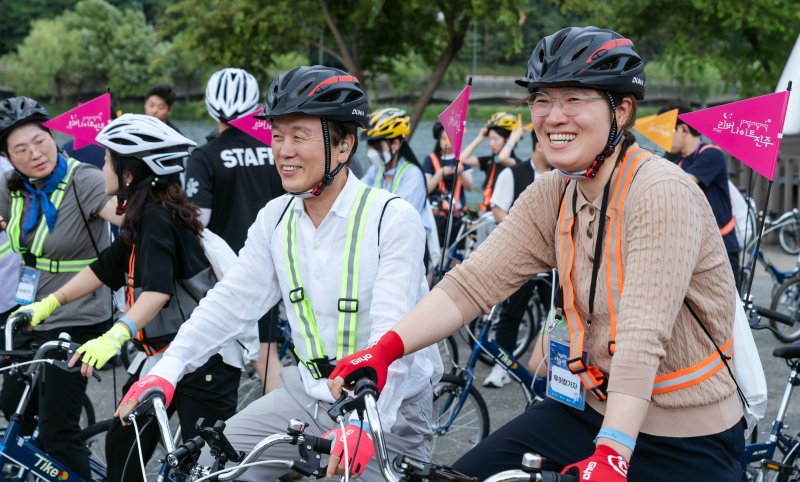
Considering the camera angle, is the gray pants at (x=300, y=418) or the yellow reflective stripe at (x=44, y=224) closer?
the gray pants at (x=300, y=418)

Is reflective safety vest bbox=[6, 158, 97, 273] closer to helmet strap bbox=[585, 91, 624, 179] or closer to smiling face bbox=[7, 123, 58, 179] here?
smiling face bbox=[7, 123, 58, 179]

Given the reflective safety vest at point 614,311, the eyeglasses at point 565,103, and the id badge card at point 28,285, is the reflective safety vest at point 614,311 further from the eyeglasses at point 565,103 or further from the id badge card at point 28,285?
the id badge card at point 28,285

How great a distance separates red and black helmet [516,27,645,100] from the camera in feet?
8.31

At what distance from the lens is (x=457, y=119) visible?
16.7 feet

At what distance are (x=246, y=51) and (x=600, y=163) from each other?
14.5 meters

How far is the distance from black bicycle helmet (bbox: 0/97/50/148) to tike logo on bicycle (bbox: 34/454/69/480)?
5.42 ft

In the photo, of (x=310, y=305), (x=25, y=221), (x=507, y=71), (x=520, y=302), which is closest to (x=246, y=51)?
(x=520, y=302)

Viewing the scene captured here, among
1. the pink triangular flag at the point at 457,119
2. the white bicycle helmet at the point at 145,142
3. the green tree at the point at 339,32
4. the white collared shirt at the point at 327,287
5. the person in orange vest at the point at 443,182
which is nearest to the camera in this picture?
the white collared shirt at the point at 327,287

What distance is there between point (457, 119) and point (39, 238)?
2.25 metres

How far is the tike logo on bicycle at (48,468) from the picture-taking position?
4418mm

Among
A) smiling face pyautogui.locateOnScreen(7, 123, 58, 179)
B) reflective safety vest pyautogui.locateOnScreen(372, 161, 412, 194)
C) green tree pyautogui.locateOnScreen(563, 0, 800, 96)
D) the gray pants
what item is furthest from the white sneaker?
green tree pyautogui.locateOnScreen(563, 0, 800, 96)

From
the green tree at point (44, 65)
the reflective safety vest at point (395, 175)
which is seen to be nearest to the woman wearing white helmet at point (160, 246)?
the reflective safety vest at point (395, 175)

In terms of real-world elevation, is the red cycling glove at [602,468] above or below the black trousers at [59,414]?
above

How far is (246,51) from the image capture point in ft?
54.0
